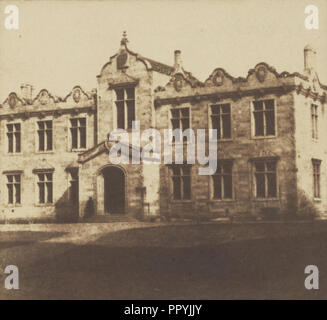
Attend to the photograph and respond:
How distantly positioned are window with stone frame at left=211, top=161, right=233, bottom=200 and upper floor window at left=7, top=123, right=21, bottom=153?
7.85m

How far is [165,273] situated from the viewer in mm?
14000

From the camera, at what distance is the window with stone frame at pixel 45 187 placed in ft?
67.3

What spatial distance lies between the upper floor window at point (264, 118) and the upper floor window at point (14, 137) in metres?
9.14

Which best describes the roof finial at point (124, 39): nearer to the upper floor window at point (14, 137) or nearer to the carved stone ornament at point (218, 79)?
the carved stone ornament at point (218, 79)

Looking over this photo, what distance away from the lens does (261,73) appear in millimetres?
18578

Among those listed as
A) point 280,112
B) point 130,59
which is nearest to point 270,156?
point 280,112

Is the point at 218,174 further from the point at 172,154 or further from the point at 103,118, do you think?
the point at 103,118

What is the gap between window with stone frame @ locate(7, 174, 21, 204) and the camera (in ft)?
67.2

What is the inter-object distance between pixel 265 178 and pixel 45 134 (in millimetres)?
8992

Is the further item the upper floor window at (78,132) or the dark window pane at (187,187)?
the upper floor window at (78,132)

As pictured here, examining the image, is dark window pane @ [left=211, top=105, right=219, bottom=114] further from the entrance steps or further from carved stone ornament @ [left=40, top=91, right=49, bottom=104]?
carved stone ornament @ [left=40, top=91, right=49, bottom=104]

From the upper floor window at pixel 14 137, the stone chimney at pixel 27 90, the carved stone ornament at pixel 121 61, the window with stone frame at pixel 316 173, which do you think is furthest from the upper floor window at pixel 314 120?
the upper floor window at pixel 14 137

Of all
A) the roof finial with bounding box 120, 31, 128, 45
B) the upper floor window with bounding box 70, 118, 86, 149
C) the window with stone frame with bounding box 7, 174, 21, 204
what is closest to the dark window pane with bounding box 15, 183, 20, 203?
the window with stone frame with bounding box 7, 174, 21, 204

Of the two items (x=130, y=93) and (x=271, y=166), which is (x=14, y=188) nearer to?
(x=130, y=93)
